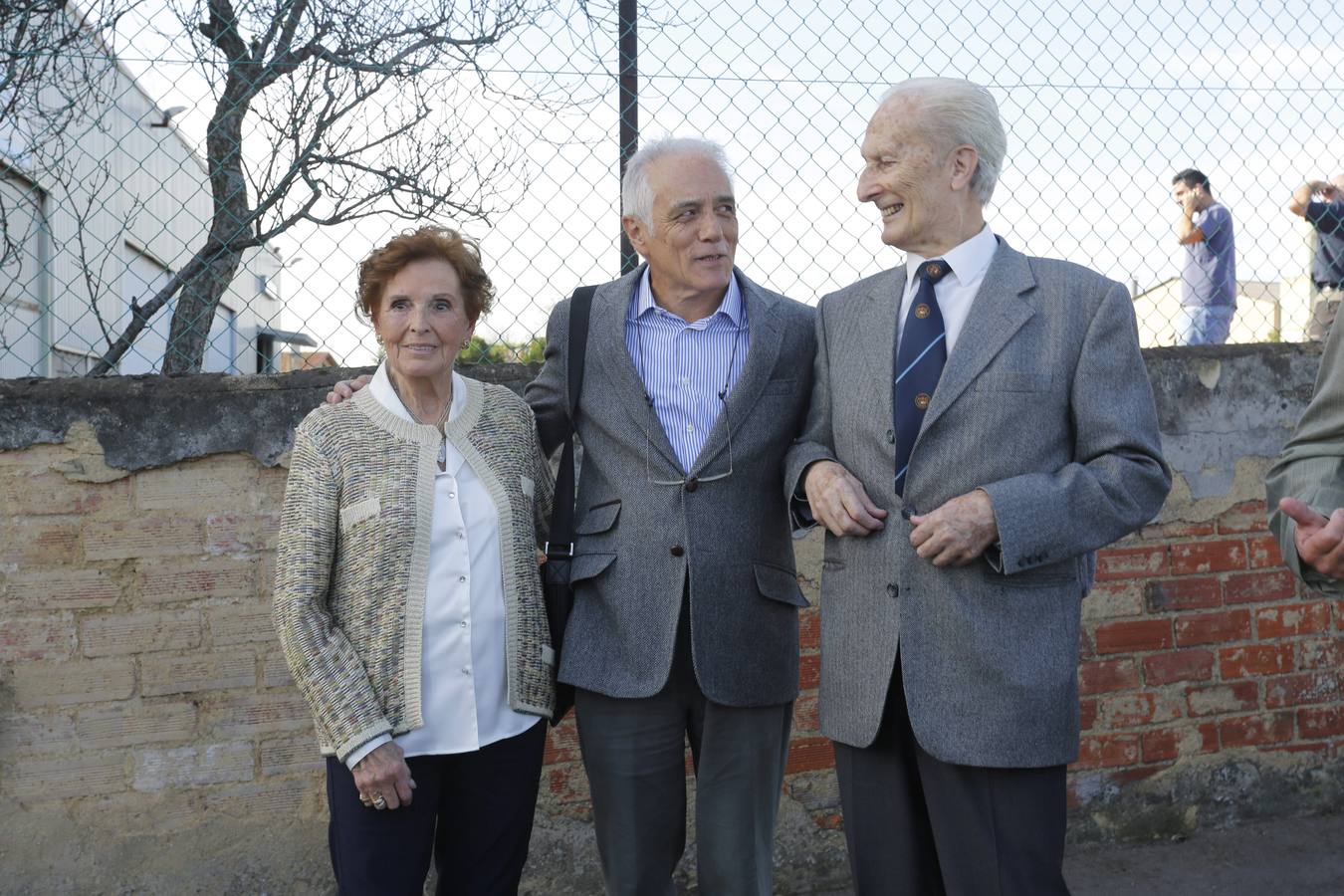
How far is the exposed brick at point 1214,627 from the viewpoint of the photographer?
395 cm

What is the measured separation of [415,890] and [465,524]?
0.76 meters

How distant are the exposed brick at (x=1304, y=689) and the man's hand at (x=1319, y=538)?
7.54 ft

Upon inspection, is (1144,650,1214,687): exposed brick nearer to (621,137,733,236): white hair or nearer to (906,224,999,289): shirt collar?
(906,224,999,289): shirt collar

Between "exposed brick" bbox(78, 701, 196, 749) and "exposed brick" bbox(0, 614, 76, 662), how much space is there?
19cm

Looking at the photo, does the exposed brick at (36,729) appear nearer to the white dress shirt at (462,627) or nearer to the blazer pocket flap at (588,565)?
the white dress shirt at (462,627)

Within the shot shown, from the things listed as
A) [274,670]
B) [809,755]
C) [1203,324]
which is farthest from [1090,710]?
[274,670]

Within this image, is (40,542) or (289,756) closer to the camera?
(40,542)

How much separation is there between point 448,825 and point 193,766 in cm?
120

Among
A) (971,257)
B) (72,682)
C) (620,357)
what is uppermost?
(971,257)

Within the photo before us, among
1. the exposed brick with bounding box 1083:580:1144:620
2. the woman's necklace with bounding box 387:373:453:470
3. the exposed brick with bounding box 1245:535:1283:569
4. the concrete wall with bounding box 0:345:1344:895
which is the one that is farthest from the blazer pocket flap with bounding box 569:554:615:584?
the exposed brick with bounding box 1245:535:1283:569

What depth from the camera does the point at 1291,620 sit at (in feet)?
13.3

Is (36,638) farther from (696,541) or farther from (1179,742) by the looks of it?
(1179,742)

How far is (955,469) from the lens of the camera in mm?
2215

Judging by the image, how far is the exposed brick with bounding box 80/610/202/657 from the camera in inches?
128
